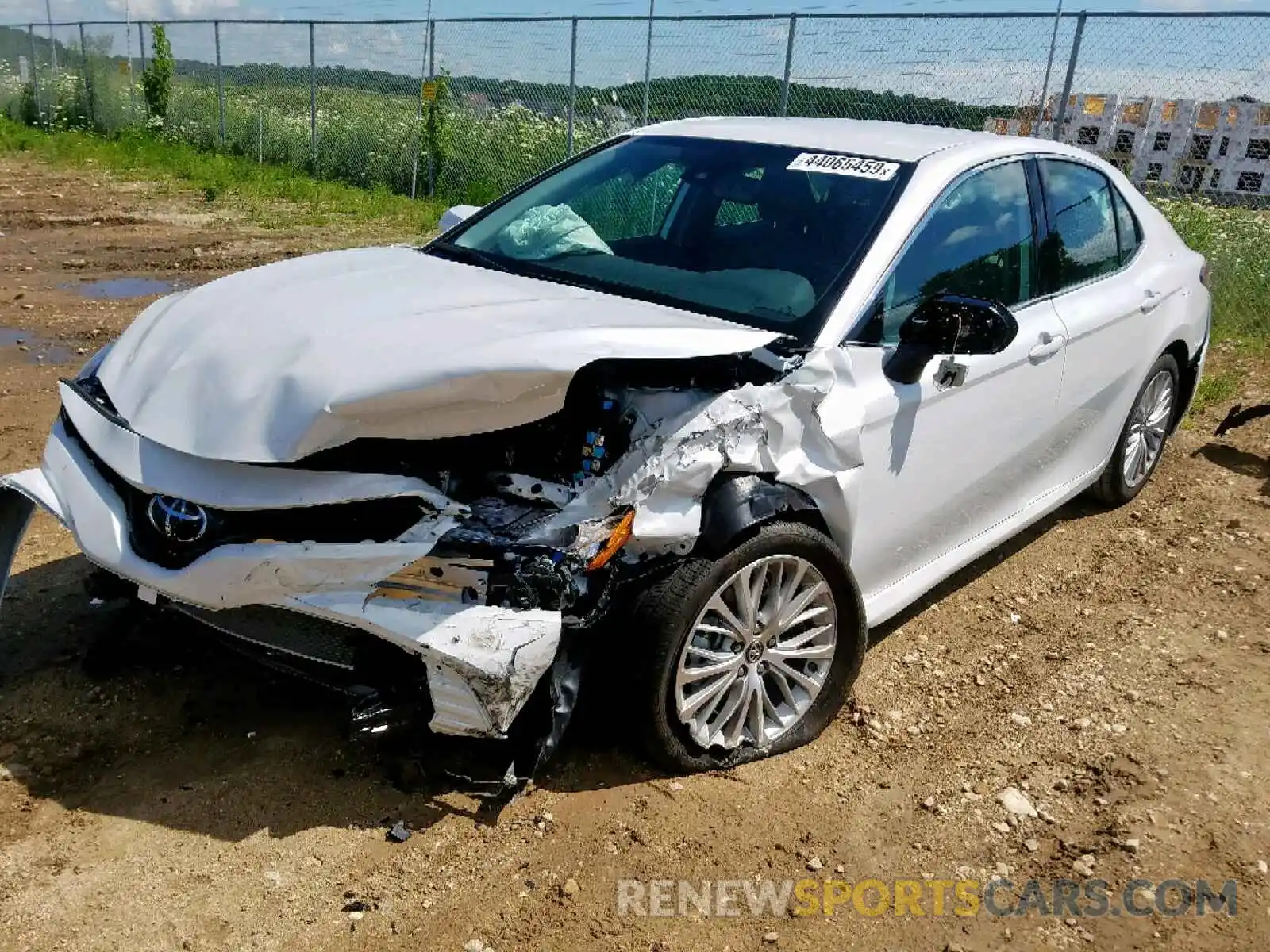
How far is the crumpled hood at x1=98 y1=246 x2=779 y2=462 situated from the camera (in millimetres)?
2604

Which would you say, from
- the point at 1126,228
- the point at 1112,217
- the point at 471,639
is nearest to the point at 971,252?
the point at 1112,217

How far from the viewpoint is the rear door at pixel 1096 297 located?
411 cm

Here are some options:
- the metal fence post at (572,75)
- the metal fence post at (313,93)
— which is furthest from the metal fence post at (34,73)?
the metal fence post at (572,75)

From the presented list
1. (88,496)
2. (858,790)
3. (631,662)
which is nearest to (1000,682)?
(858,790)

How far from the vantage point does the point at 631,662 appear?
9.10 ft

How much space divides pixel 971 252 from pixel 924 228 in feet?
0.99

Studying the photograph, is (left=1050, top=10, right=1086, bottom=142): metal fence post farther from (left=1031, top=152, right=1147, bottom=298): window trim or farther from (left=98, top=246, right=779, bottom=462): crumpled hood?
(left=98, top=246, right=779, bottom=462): crumpled hood

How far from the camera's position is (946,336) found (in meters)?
3.18

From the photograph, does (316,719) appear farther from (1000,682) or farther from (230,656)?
(1000,682)

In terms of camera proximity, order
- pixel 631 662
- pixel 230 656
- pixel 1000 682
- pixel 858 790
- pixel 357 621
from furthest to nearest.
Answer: pixel 1000 682 → pixel 230 656 → pixel 858 790 → pixel 631 662 → pixel 357 621

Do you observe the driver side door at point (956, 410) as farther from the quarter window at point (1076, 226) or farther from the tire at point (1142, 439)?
the tire at point (1142, 439)

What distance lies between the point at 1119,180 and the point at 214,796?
14.2 feet

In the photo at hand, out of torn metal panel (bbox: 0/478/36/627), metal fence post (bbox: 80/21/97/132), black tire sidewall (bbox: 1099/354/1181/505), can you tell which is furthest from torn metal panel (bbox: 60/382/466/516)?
metal fence post (bbox: 80/21/97/132)

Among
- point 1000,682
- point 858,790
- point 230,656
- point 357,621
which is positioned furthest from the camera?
point 1000,682
